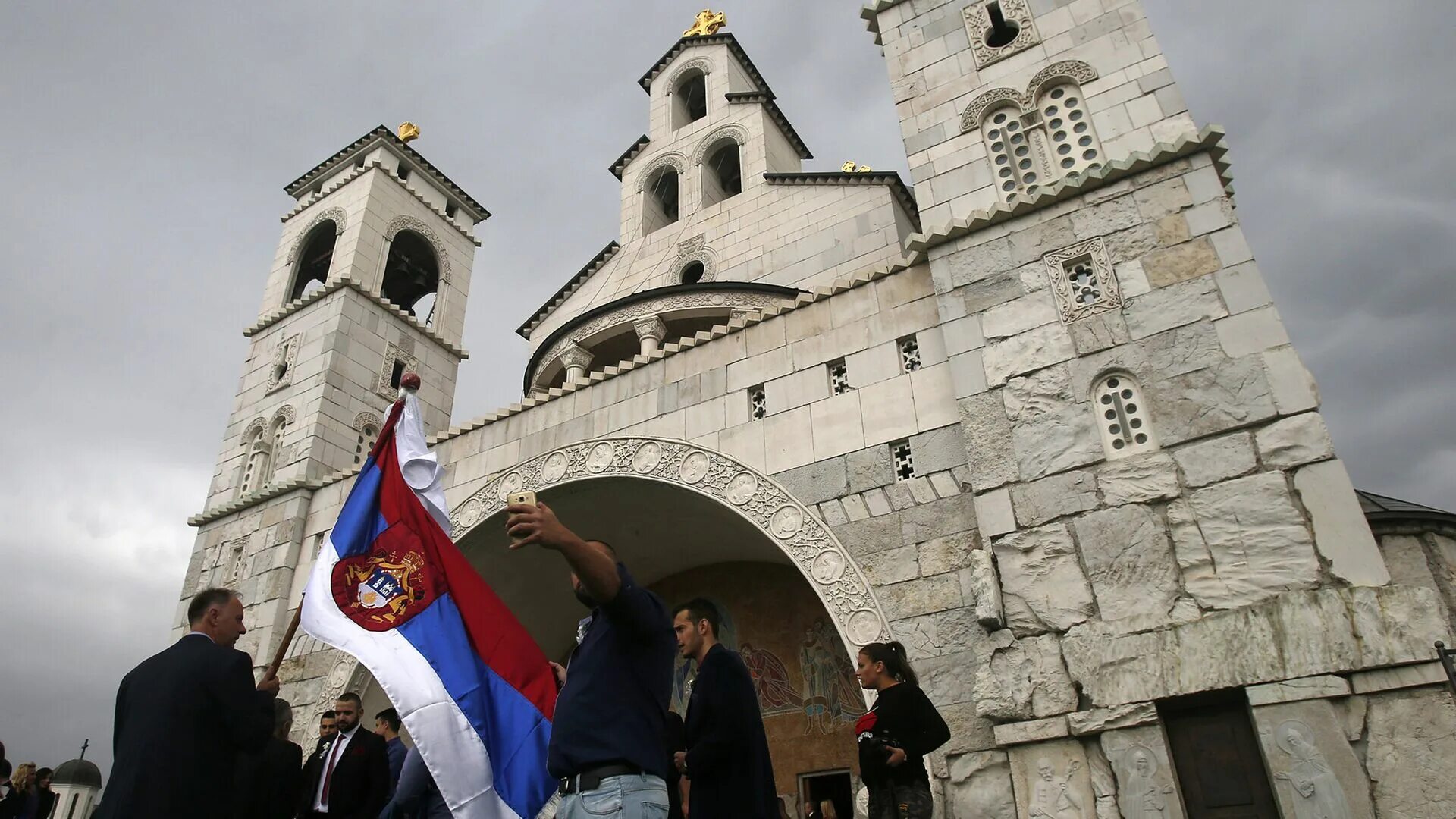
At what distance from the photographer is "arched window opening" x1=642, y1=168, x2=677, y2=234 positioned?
57.3ft

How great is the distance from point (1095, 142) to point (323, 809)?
8.39m

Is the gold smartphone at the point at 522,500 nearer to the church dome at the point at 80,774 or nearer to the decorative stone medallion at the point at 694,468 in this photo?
the decorative stone medallion at the point at 694,468

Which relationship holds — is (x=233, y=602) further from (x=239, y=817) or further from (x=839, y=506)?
(x=839, y=506)

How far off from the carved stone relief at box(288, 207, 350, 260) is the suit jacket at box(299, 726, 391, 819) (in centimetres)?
1502

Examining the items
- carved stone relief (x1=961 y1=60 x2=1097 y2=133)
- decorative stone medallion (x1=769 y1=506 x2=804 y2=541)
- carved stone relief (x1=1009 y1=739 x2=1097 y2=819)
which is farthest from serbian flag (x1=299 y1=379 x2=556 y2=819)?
carved stone relief (x1=961 y1=60 x2=1097 y2=133)

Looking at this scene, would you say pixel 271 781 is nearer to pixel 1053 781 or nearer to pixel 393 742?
pixel 393 742

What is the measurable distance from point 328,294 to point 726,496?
10.8m

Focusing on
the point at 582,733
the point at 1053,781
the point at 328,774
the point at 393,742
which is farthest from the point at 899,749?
the point at 393,742

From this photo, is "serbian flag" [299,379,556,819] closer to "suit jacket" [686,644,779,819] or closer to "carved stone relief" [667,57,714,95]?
"suit jacket" [686,644,779,819]

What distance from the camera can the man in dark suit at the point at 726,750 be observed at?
3.67 m

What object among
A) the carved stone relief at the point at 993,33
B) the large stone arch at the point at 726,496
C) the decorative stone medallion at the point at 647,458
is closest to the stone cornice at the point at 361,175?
the large stone arch at the point at 726,496

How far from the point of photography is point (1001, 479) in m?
7.20

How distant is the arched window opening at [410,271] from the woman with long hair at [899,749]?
1593cm

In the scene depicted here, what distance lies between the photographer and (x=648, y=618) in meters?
3.07
